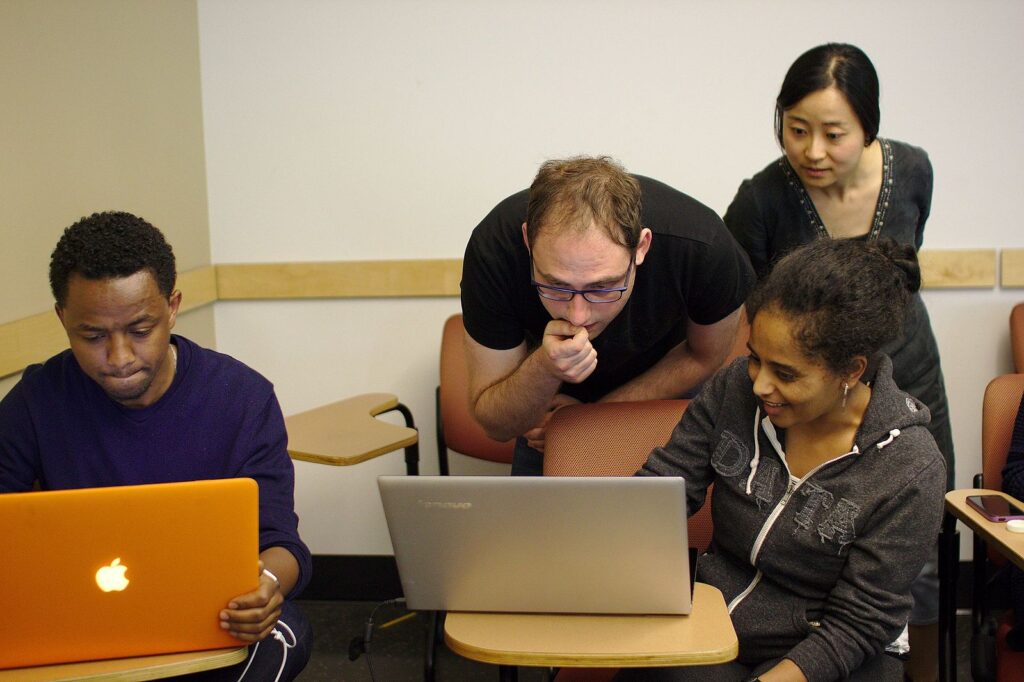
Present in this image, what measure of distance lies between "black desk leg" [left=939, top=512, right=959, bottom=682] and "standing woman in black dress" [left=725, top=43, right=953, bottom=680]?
13.7 inches

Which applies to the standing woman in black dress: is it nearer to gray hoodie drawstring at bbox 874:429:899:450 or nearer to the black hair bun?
the black hair bun

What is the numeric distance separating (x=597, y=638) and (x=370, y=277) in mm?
1865

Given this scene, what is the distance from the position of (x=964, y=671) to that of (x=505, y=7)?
2.19 meters

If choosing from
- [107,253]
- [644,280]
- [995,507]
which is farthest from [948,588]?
[107,253]

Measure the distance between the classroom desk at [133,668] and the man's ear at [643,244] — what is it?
86 cm

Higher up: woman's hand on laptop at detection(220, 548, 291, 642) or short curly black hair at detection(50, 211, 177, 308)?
short curly black hair at detection(50, 211, 177, 308)

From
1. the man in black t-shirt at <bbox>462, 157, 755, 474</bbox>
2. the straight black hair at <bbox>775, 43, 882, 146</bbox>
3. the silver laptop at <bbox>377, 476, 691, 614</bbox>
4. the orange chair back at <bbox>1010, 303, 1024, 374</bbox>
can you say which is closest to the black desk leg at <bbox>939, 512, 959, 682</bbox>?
the man in black t-shirt at <bbox>462, 157, 755, 474</bbox>

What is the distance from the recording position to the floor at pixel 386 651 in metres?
2.64

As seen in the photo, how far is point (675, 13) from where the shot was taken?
112 inches

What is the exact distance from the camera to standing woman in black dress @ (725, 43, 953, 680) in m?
2.04

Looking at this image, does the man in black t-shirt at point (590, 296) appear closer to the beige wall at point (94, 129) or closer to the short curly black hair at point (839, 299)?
the short curly black hair at point (839, 299)

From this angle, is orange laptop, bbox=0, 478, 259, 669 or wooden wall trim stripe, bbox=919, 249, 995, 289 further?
wooden wall trim stripe, bbox=919, 249, 995, 289

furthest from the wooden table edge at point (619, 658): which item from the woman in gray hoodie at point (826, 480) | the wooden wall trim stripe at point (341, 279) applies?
the wooden wall trim stripe at point (341, 279)

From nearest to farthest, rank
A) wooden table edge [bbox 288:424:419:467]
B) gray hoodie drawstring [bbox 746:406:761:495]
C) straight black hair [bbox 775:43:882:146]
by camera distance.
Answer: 1. gray hoodie drawstring [bbox 746:406:761:495]
2. straight black hair [bbox 775:43:882:146]
3. wooden table edge [bbox 288:424:419:467]
